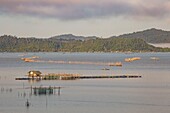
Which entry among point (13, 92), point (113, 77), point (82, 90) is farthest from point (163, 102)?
point (113, 77)

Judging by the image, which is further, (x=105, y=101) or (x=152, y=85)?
(x=152, y=85)

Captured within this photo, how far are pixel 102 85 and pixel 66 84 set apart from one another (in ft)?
23.3

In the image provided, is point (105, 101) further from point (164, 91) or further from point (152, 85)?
point (152, 85)

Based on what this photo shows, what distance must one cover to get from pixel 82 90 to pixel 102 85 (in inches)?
370

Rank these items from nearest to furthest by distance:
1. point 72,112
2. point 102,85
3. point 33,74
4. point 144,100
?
point 72,112 → point 144,100 → point 102,85 → point 33,74

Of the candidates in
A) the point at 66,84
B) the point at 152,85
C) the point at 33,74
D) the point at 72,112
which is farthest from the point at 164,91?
the point at 33,74

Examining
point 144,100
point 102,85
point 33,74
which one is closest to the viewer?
point 144,100

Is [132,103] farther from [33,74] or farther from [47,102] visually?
[33,74]

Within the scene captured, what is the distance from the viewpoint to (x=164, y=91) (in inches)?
3076

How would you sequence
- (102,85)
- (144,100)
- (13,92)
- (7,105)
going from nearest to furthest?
(7,105) → (144,100) → (13,92) → (102,85)

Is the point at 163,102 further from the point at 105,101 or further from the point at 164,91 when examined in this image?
the point at 164,91

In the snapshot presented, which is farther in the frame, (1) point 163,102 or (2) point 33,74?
(2) point 33,74

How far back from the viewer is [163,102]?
64.3 meters

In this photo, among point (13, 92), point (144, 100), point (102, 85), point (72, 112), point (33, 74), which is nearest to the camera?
point (72, 112)
